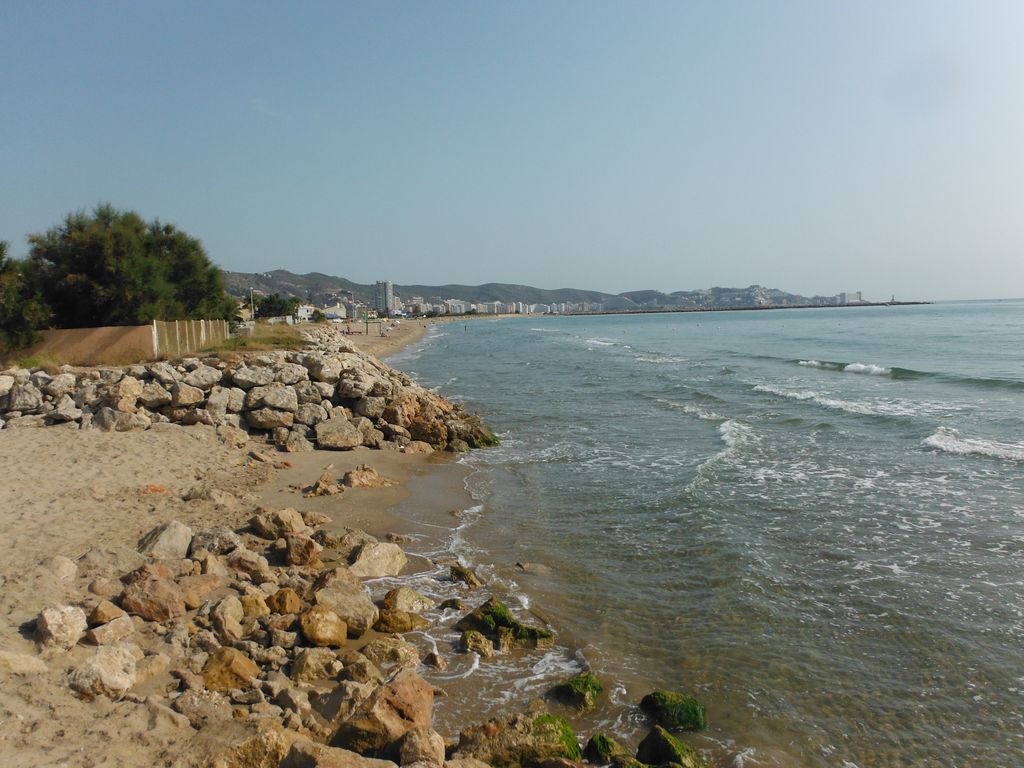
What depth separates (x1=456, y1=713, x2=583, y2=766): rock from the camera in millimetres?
4973

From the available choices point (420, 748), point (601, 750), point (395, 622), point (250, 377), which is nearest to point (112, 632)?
point (395, 622)

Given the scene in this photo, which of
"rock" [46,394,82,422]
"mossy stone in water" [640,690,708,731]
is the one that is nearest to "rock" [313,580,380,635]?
"mossy stone in water" [640,690,708,731]

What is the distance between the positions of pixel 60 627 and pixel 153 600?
971 millimetres

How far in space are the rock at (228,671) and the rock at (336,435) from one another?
9.76m

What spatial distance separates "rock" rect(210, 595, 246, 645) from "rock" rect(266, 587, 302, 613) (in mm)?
352

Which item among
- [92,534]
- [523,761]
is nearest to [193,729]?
[523,761]

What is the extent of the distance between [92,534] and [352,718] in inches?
228

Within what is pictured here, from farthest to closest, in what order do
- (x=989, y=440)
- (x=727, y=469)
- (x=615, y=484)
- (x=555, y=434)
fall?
1. (x=555, y=434)
2. (x=989, y=440)
3. (x=727, y=469)
4. (x=615, y=484)

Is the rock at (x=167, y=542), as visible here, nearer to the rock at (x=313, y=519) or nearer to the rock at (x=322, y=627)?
the rock at (x=313, y=519)

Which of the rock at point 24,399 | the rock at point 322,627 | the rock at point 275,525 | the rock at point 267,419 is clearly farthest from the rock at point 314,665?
the rock at point 24,399

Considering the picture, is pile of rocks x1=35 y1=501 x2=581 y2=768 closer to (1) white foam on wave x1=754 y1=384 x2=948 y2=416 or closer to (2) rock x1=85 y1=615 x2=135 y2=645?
(2) rock x1=85 y1=615 x2=135 y2=645

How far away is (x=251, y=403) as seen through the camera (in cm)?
1606

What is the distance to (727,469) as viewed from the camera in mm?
14867

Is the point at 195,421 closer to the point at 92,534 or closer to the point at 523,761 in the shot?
the point at 92,534
